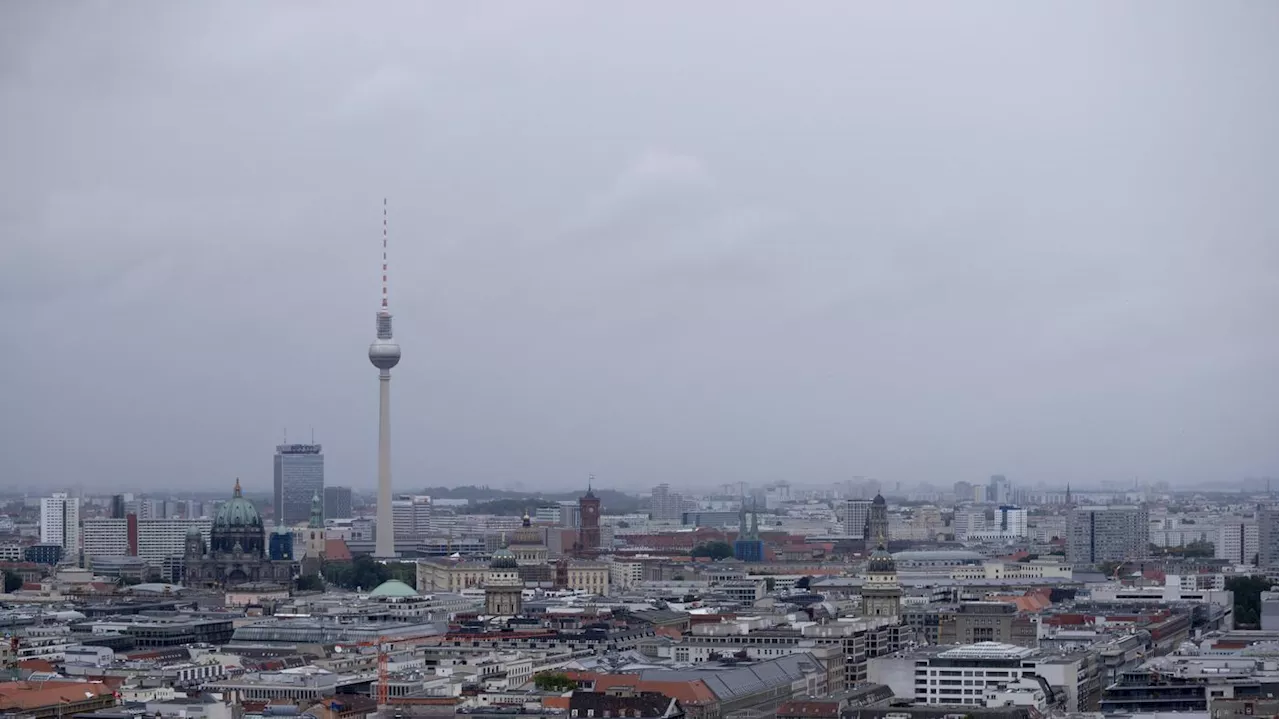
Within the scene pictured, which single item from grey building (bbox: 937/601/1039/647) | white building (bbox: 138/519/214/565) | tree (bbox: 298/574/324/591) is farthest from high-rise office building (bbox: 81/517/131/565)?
grey building (bbox: 937/601/1039/647)

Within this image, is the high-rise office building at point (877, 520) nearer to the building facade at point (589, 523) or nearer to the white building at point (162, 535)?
the building facade at point (589, 523)

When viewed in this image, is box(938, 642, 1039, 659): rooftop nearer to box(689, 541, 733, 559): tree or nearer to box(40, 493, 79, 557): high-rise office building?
box(689, 541, 733, 559): tree

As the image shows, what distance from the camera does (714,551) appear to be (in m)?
151

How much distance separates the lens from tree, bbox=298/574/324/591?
117812 millimetres

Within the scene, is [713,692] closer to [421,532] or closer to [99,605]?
[99,605]

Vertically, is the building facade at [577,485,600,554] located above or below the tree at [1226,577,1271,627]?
above

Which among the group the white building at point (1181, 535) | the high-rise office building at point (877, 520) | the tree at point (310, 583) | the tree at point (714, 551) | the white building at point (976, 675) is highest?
the high-rise office building at point (877, 520)

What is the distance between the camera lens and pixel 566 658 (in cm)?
7269

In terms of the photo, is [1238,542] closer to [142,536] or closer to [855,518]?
[855,518]

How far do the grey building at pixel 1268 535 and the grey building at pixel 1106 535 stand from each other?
11919 millimetres

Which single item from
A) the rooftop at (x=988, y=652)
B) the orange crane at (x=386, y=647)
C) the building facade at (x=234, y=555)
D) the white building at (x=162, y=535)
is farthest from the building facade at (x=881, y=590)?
the white building at (x=162, y=535)

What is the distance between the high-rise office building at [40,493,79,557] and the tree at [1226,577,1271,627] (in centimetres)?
8402

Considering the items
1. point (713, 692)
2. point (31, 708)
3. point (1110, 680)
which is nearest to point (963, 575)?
point (1110, 680)

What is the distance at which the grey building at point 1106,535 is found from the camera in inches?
5832
